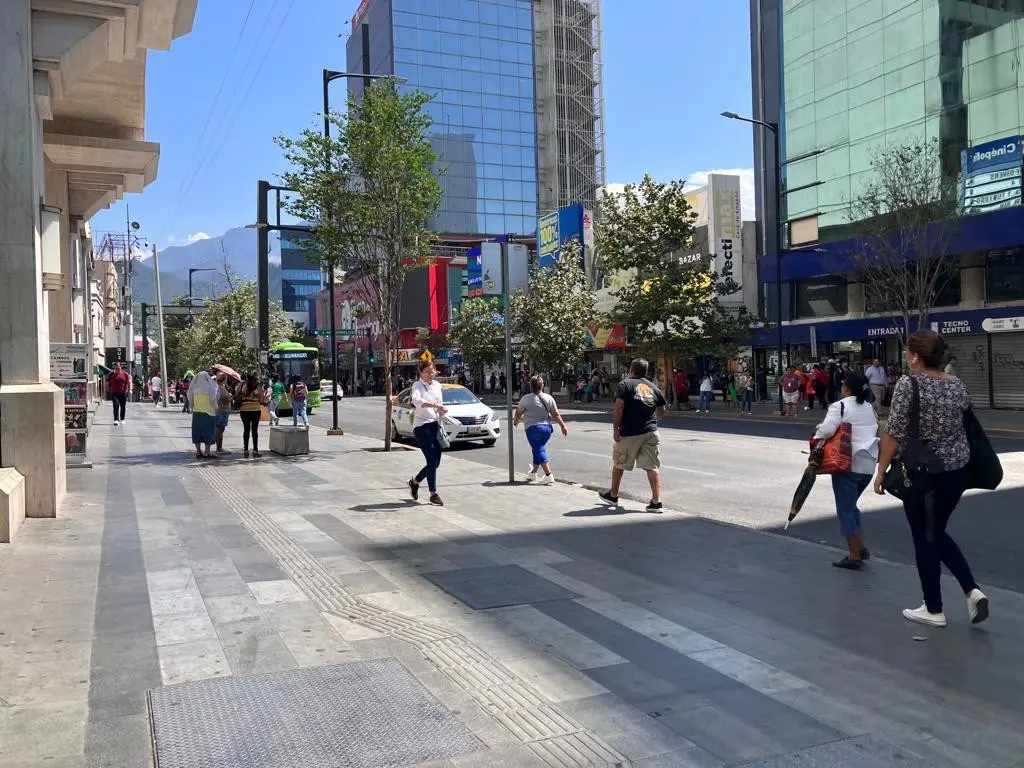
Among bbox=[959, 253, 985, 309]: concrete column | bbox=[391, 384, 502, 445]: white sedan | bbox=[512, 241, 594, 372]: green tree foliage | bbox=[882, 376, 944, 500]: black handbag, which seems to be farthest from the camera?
bbox=[512, 241, 594, 372]: green tree foliage

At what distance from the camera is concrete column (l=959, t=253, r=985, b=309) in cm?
2781

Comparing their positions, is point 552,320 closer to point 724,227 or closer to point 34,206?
point 724,227

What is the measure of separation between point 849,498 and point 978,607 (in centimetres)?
177

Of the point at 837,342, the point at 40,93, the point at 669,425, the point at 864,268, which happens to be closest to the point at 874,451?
the point at 40,93

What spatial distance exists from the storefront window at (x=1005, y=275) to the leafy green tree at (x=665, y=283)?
24.7ft

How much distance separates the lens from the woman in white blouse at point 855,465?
22.6ft

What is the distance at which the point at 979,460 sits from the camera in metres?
5.10

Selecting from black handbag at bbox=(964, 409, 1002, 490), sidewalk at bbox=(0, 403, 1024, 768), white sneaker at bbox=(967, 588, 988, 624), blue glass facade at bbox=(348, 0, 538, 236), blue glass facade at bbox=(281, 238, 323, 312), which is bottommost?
sidewalk at bbox=(0, 403, 1024, 768)

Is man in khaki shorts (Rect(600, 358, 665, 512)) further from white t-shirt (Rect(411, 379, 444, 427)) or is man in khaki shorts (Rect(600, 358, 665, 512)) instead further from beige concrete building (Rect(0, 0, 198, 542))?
beige concrete building (Rect(0, 0, 198, 542))

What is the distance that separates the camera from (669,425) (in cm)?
2552

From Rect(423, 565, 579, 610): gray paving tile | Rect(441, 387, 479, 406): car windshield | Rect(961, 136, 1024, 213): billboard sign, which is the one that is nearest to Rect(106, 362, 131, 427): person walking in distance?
Rect(441, 387, 479, 406): car windshield

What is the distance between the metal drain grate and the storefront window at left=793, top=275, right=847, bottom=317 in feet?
105

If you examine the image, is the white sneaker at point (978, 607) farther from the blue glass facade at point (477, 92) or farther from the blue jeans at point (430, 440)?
the blue glass facade at point (477, 92)

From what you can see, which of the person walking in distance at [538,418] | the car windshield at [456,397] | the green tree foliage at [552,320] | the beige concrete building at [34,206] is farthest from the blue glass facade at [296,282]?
the beige concrete building at [34,206]
